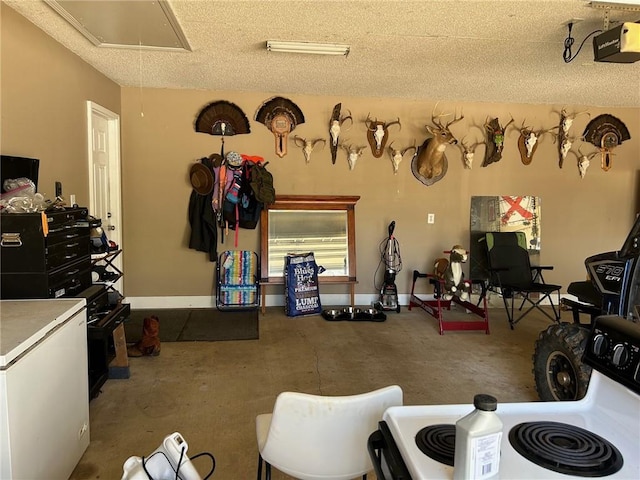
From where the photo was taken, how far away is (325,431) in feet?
4.69

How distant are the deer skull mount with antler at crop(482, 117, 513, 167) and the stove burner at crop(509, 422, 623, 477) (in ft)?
16.5

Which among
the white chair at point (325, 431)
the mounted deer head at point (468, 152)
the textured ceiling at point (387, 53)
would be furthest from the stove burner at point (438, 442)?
the mounted deer head at point (468, 152)

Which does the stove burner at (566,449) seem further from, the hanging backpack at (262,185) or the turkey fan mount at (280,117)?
the turkey fan mount at (280,117)

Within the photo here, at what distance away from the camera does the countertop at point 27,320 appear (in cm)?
169

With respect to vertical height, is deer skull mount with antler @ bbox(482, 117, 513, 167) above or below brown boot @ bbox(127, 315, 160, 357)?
above

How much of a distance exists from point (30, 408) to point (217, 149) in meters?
3.90

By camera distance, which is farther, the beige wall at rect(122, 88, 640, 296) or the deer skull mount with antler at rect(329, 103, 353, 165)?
the deer skull mount with antler at rect(329, 103, 353, 165)

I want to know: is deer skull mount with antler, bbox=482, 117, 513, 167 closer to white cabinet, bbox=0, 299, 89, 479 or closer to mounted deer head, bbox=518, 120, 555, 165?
mounted deer head, bbox=518, 120, 555, 165

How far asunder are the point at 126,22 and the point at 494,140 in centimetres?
431

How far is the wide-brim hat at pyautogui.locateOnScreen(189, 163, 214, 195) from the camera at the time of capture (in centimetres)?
522

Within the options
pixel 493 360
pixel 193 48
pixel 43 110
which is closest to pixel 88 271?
pixel 43 110

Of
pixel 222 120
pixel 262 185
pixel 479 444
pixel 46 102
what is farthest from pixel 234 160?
pixel 479 444

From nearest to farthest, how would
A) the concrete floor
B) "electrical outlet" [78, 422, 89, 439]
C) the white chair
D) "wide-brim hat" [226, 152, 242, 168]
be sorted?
the white chair, "electrical outlet" [78, 422, 89, 439], the concrete floor, "wide-brim hat" [226, 152, 242, 168]

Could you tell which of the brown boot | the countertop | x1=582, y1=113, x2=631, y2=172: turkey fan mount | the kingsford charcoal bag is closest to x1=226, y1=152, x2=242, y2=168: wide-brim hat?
the kingsford charcoal bag
